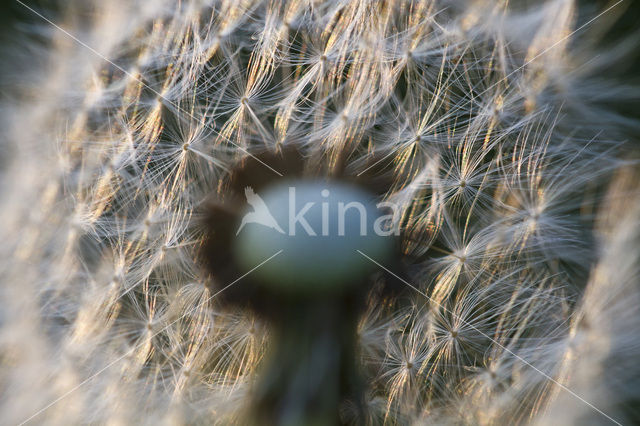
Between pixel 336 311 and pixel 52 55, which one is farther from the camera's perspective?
pixel 52 55

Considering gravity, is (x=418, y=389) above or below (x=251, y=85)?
below

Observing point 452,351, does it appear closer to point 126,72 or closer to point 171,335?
point 171,335

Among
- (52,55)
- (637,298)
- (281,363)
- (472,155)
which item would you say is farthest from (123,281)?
(637,298)

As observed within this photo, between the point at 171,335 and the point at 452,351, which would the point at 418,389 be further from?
the point at 171,335

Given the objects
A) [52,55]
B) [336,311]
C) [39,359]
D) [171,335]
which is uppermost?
[52,55]

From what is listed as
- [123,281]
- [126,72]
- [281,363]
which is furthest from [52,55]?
[281,363]

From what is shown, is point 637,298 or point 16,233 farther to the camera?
point 16,233
